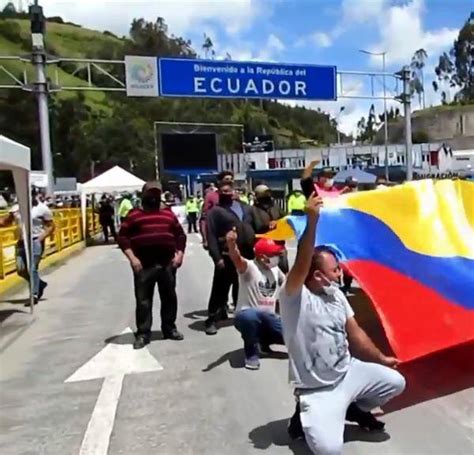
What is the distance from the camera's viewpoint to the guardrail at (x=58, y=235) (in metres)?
13.6

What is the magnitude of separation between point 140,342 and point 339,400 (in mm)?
3701

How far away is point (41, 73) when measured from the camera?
74.6 feet

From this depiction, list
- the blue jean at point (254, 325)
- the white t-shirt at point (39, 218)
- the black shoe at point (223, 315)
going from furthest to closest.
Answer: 1. the white t-shirt at point (39, 218)
2. the black shoe at point (223, 315)
3. the blue jean at point (254, 325)

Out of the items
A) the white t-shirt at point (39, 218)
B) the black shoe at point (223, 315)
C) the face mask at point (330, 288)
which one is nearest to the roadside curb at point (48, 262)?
the white t-shirt at point (39, 218)

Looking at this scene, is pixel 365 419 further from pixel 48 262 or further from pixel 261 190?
pixel 48 262

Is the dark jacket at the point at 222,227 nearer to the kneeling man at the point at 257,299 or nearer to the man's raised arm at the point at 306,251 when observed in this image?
the kneeling man at the point at 257,299

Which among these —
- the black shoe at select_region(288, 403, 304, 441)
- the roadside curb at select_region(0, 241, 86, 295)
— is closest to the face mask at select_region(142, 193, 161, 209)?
the black shoe at select_region(288, 403, 304, 441)

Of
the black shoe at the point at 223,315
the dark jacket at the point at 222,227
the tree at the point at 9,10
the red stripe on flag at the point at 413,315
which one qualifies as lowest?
the black shoe at the point at 223,315

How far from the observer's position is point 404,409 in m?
5.19

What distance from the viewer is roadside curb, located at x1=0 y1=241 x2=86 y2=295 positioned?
42.2ft

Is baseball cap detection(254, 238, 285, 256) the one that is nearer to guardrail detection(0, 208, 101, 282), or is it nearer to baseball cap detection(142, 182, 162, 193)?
baseball cap detection(142, 182, 162, 193)

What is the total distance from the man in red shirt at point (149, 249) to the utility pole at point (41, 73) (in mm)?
14889

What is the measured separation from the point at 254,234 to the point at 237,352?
145 centimetres

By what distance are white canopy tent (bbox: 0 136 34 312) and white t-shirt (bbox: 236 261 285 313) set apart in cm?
354
